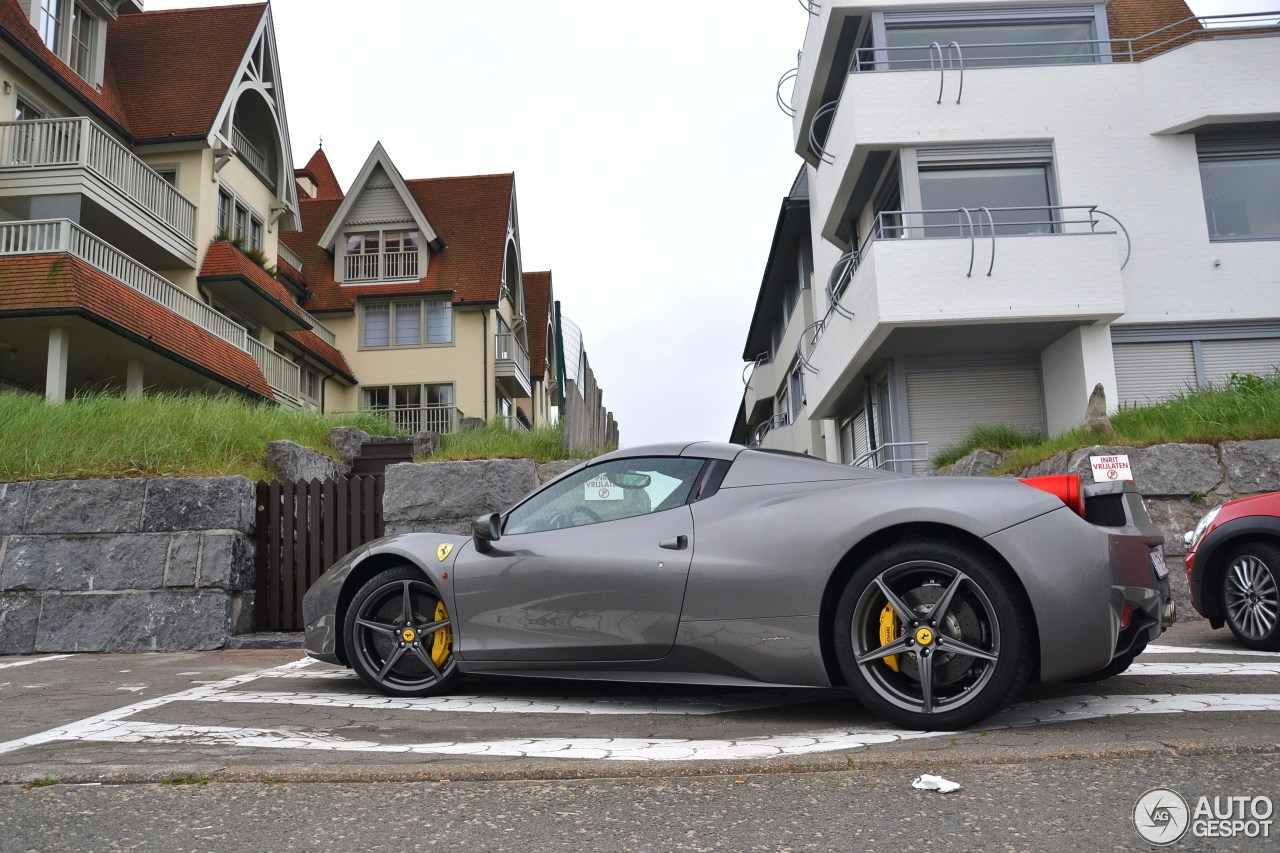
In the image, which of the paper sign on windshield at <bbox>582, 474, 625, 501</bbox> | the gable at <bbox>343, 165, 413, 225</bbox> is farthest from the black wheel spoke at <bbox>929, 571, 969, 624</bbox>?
the gable at <bbox>343, 165, 413, 225</bbox>

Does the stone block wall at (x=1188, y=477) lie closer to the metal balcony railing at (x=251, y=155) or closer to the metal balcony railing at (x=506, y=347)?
the metal balcony railing at (x=251, y=155)

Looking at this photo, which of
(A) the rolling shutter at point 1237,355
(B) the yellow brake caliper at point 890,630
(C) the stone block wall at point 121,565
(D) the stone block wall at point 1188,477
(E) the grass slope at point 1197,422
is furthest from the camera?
(A) the rolling shutter at point 1237,355

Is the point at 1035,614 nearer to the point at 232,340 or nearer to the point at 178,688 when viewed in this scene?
the point at 178,688

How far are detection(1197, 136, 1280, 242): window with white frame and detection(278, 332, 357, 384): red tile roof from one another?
2172cm

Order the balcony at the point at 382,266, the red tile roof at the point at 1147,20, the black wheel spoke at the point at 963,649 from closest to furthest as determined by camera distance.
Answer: the black wheel spoke at the point at 963,649 → the red tile roof at the point at 1147,20 → the balcony at the point at 382,266

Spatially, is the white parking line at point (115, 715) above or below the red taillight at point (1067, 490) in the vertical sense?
below

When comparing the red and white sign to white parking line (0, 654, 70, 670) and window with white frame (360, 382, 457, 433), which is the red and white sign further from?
window with white frame (360, 382, 457, 433)

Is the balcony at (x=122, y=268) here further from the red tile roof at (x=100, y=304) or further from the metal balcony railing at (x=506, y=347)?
the metal balcony railing at (x=506, y=347)

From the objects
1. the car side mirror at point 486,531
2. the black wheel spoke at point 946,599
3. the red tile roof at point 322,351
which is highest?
the red tile roof at point 322,351

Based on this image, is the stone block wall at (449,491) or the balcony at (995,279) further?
the balcony at (995,279)

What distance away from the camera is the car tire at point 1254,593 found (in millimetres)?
6238

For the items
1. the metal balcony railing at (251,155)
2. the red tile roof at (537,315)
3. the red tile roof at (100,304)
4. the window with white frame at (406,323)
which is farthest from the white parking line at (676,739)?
the red tile roof at (537,315)

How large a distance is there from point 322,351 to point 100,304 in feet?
42.2

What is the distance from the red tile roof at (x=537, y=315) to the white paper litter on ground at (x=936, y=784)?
129ft
